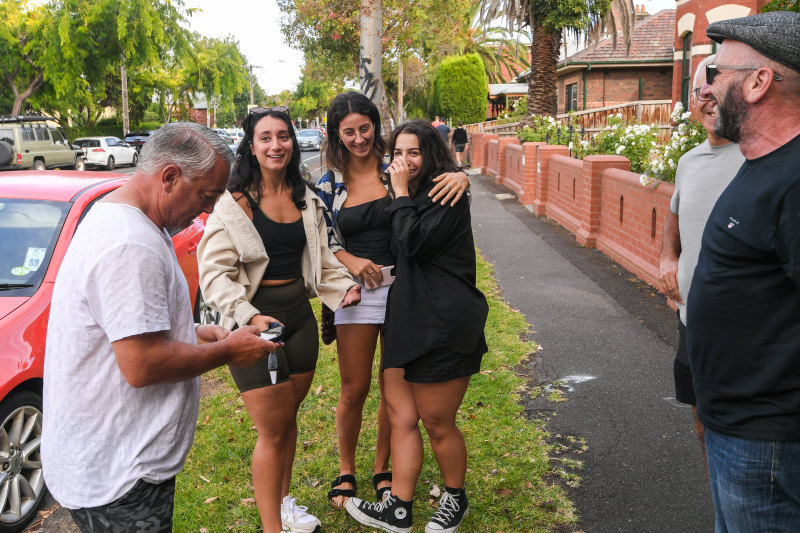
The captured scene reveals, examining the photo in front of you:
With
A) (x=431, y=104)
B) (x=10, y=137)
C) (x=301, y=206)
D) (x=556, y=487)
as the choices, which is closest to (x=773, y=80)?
(x=301, y=206)

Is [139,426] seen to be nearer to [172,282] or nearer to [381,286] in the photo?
[172,282]

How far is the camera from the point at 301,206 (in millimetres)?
3635

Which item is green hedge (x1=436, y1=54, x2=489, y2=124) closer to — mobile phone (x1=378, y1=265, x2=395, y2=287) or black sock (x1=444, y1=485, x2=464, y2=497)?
mobile phone (x1=378, y1=265, x2=395, y2=287)

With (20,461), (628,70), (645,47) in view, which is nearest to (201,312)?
(20,461)

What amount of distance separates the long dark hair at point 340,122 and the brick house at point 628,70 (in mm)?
27324

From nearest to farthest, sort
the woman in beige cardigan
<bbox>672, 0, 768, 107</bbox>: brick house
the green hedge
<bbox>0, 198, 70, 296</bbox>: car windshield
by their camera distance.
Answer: the woman in beige cardigan → <bbox>0, 198, 70, 296</bbox>: car windshield → <bbox>672, 0, 768, 107</bbox>: brick house → the green hedge

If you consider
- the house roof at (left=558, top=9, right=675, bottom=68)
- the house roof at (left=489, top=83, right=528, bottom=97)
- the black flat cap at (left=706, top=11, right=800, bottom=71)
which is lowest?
the black flat cap at (left=706, top=11, right=800, bottom=71)

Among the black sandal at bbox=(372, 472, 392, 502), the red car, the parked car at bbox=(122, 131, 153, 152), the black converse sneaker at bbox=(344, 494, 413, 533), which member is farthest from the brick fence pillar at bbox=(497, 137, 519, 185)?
the parked car at bbox=(122, 131, 153, 152)

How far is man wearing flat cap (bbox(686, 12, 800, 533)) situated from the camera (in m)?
1.87

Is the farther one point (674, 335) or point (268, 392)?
point (674, 335)

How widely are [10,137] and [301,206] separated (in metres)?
27.3

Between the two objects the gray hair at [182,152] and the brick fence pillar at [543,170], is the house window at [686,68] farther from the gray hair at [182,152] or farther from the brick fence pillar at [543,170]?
the gray hair at [182,152]

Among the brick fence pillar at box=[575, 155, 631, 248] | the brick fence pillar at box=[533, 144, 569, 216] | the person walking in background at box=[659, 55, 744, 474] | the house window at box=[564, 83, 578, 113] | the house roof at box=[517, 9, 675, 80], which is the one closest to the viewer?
the person walking in background at box=[659, 55, 744, 474]

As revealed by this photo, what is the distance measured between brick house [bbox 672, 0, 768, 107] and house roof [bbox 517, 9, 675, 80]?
204 inches
